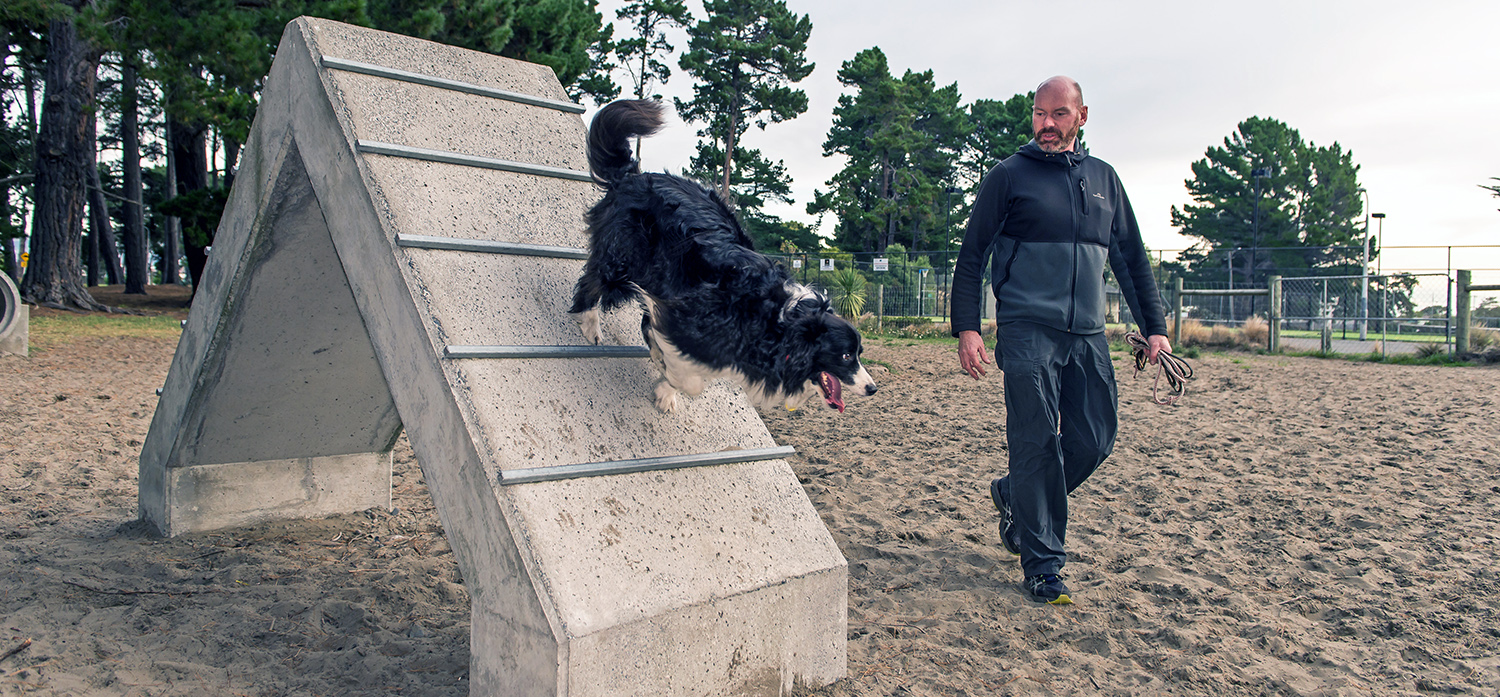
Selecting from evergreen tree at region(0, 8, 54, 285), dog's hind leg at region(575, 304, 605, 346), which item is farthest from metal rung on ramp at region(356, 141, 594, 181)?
evergreen tree at region(0, 8, 54, 285)

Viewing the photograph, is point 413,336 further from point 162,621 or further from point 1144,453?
point 1144,453

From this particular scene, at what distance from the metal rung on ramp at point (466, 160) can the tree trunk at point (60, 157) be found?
14545 mm

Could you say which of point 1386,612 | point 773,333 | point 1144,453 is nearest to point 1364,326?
point 1144,453

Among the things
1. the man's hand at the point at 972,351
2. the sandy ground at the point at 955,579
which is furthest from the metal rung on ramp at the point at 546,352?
the man's hand at the point at 972,351

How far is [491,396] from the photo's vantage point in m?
2.44

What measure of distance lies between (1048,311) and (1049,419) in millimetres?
396

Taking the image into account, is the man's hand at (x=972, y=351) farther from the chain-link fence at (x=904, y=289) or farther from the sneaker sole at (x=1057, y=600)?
the chain-link fence at (x=904, y=289)

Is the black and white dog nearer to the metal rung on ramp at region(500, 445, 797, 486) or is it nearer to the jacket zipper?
the metal rung on ramp at region(500, 445, 797, 486)

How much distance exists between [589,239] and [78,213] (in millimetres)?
15817

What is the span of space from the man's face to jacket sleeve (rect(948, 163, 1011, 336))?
19 cm

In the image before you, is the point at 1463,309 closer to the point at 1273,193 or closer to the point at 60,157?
the point at 60,157

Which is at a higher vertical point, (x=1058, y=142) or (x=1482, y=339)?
(x=1058, y=142)

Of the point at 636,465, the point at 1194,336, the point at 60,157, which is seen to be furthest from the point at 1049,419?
the point at 60,157

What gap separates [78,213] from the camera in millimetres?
14664
